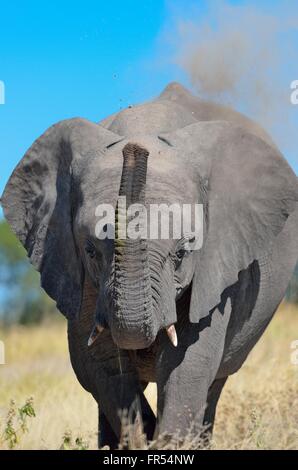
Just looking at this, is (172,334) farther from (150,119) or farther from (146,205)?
(150,119)

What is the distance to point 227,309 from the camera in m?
7.00

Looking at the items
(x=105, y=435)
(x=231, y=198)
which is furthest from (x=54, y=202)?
(x=105, y=435)

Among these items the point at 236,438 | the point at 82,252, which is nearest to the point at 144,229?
the point at 82,252

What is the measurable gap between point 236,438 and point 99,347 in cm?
171

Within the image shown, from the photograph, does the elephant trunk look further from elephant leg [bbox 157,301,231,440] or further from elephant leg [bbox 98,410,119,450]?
elephant leg [bbox 98,410,119,450]

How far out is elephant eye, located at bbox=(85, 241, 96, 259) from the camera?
6.34m

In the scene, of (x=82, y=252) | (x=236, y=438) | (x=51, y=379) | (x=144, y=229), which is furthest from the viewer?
(x=51, y=379)

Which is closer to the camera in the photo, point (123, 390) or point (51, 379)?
point (123, 390)

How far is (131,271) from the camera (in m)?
5.86

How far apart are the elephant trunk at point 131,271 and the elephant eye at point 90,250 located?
476 mm

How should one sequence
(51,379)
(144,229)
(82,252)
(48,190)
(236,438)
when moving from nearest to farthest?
(144,229), (82,252), (48,190), (236,438), (51,379)

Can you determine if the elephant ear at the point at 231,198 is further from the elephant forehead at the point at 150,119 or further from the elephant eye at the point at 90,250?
the elephant eye at the point at 90,250
